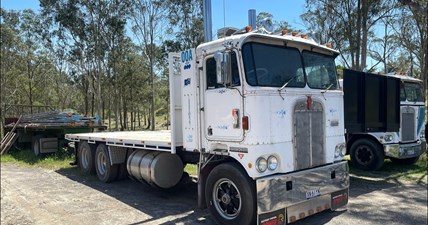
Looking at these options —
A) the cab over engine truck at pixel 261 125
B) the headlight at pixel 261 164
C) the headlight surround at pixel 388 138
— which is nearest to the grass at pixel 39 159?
the cab over engine truck at pixel 261 125

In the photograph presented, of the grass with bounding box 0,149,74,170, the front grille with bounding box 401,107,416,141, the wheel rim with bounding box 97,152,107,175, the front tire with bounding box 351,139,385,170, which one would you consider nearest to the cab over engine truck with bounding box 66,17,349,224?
the wheel rim with bounding box 97,152,107,175

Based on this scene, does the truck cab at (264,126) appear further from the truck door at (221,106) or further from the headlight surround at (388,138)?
the headlight surround at (388,138)

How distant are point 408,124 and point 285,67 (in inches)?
267

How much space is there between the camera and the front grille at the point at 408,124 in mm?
10352

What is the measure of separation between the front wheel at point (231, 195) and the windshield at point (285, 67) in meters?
1.32

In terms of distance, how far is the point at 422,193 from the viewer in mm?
7965

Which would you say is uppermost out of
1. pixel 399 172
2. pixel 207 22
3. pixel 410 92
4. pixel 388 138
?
pixel 207 22

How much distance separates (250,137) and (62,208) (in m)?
4.07

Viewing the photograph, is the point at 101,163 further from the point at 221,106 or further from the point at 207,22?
the point at 221,106

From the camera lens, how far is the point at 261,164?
195 inches

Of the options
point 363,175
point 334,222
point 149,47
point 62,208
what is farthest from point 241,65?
point 149,47

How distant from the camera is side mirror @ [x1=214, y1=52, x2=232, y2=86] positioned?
198 inches

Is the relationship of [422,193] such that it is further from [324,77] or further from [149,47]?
[149,47]

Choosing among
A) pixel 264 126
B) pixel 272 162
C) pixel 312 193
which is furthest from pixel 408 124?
pixel 264 126
